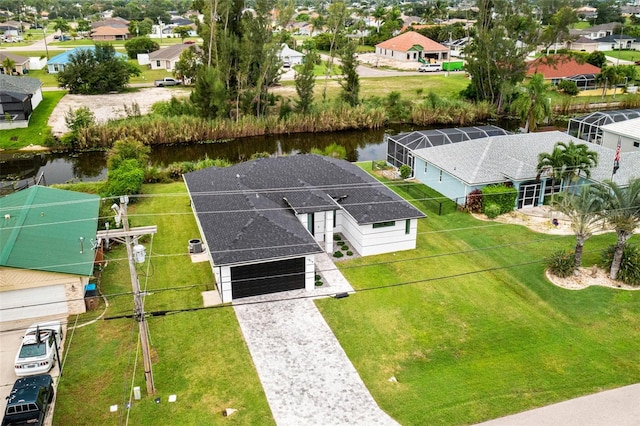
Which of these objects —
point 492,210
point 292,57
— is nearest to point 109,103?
point 292,57

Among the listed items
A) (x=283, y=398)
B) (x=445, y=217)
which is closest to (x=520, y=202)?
(x=445, y=217)

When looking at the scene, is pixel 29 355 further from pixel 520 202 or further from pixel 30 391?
pixel 520 202

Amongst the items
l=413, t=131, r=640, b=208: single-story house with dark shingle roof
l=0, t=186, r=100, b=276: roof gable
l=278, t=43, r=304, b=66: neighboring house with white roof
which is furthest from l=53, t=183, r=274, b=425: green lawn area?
l=278, t=43, r=304, b=66: neighboring house with white roof

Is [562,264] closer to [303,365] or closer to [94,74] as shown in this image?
[303,365]

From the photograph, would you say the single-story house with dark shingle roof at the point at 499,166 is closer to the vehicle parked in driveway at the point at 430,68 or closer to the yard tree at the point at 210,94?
the yard tree at the point at 210,94

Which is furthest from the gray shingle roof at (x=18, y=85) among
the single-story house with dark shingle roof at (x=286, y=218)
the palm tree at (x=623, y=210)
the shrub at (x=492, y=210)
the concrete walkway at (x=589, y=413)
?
the concrete walkway at (x=589, y=413)

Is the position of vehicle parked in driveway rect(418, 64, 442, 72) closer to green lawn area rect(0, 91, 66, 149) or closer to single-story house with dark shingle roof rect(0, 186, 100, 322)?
green lawn area rect(0, 91, 66, 149)
